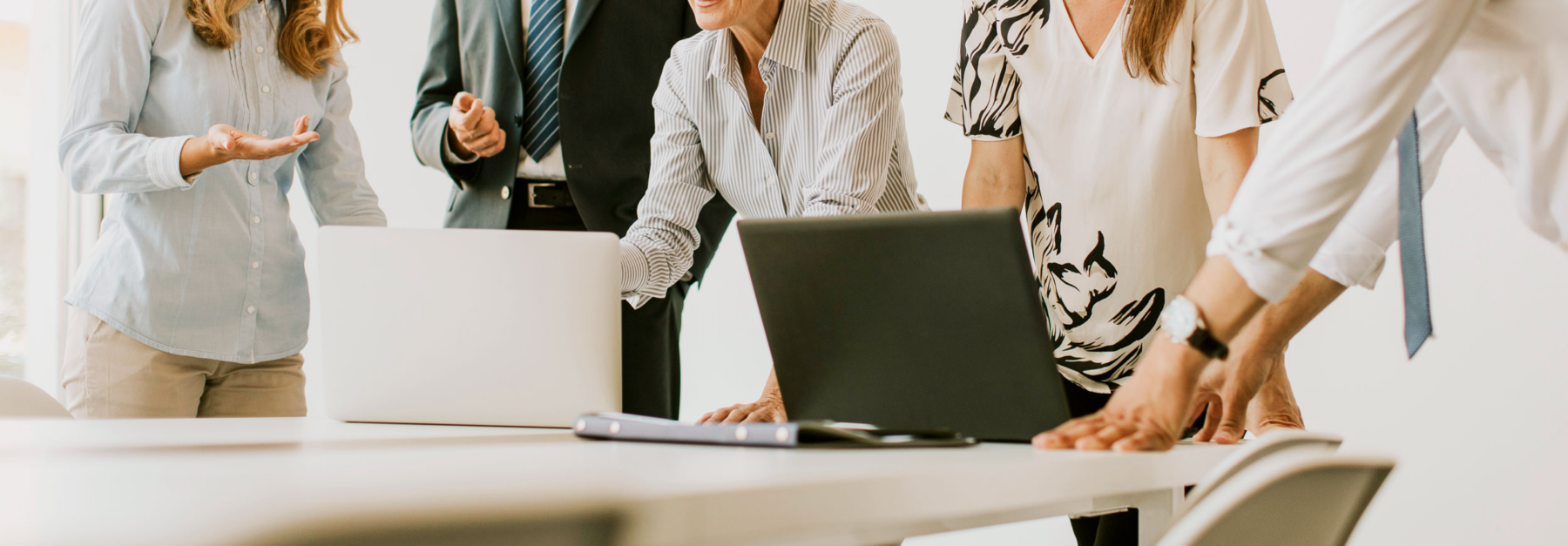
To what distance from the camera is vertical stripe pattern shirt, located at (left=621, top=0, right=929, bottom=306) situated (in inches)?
67.6

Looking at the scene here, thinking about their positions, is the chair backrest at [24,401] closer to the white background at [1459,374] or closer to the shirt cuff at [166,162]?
the shirt cuff at [166,162]

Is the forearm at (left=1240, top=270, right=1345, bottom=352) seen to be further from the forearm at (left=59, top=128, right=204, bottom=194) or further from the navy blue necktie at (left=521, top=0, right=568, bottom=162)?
the forearm at (left=59, top=128, right=204, bottom=194)

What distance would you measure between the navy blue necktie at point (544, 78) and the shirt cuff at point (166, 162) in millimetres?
706

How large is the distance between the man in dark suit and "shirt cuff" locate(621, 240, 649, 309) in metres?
0.48

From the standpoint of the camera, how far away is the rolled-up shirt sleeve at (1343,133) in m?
0.85

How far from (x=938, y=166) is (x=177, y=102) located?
7.56 ft

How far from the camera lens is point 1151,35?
147 cm

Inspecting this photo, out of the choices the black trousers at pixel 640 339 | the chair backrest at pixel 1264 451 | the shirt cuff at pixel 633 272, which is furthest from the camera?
the black trousers at pixel 640 339

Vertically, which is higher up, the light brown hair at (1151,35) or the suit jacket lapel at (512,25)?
the suit jacket lapel at (512,25)

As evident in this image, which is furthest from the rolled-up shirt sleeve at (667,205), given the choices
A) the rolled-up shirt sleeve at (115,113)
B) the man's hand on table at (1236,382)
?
the man's hand on table at (1236,382)

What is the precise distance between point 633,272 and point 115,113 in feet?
3.40

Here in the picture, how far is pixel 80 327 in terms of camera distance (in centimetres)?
188

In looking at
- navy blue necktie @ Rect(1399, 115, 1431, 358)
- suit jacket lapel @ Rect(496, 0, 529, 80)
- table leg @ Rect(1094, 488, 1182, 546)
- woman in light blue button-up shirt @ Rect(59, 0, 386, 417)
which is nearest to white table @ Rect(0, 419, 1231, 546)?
table leg @ Rect(1094, 488, 1182, 546)

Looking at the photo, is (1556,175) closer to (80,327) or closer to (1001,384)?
(1001,384)
